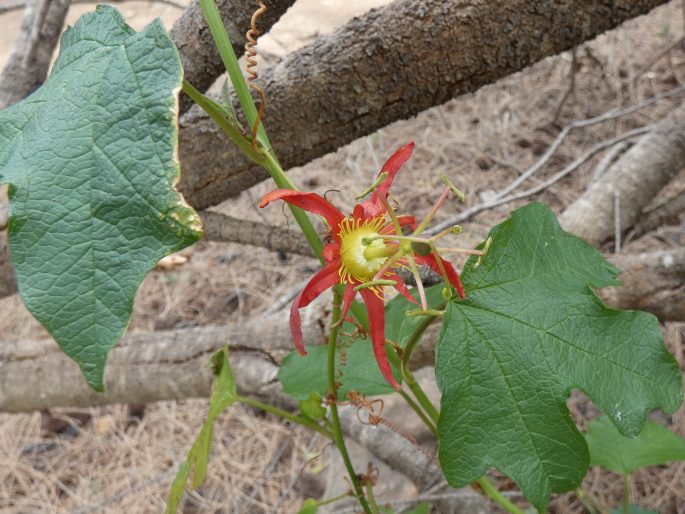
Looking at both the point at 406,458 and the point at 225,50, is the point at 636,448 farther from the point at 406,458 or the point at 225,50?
the point at 225,50

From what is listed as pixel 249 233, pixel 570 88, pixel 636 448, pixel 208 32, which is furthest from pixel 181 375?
pixel 570 88

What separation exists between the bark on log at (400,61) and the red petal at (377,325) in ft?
1.98

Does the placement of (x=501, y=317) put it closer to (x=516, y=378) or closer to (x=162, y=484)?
(x=516, y=378)

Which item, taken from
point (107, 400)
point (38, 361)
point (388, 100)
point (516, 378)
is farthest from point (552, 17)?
point (38, 361)

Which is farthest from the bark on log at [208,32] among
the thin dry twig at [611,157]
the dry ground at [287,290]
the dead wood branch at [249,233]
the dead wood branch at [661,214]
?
the thin dry twig at [611,157]

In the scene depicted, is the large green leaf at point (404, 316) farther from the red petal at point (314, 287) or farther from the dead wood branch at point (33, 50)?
the dead wood branch at point (33, 50)

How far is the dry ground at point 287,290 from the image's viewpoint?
1.79 metres

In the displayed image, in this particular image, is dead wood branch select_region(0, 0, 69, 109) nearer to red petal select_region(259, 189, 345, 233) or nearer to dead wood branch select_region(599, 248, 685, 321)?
red petal select_region(259, 189, 345, 233)

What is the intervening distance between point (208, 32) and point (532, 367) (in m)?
0.70

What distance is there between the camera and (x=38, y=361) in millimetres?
1612

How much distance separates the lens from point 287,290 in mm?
2240

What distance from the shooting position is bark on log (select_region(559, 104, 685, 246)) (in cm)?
153

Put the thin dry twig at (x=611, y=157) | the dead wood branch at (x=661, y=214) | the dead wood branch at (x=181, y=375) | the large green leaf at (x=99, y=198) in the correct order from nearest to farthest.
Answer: the large green leaf at (x=99, y=198) → the dead wood branch at (x=181, y=375) → the dead wood branch at (x=661, y=214) → the thin dry twig at (x=611, y=157)

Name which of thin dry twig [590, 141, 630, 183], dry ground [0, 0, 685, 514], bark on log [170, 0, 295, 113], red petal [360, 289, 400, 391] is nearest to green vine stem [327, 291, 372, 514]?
red petal [360, 289, 400, 391]
